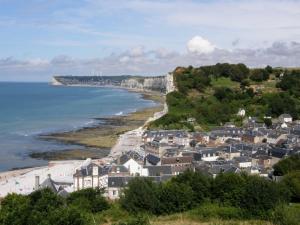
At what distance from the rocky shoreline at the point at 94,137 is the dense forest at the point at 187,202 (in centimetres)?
2392

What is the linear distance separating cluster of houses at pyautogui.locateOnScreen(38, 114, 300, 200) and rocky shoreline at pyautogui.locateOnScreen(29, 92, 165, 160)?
5359mm

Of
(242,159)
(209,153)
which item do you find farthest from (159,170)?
(209,153)

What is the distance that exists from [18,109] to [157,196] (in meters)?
83.7

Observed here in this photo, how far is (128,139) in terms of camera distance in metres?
54.7

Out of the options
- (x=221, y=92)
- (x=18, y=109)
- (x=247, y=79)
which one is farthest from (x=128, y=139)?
(x=18, y=109)

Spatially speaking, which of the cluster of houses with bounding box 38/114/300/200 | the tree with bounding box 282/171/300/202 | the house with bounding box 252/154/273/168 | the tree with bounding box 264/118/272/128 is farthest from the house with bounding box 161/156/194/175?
the tree with bounding box 264/118/272/128

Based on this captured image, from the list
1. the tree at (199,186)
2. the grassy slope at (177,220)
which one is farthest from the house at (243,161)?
the grassy slope at (177,220)

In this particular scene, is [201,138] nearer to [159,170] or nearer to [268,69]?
[159,170]

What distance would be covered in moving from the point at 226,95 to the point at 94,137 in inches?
920

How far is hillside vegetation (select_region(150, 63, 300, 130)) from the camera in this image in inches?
2456

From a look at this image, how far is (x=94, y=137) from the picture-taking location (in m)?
59.6

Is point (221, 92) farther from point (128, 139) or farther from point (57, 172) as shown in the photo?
point (57, 172)

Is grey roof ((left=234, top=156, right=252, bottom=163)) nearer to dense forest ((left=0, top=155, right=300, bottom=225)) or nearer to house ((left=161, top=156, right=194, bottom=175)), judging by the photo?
house ((left=161, top=156, right=194, bottom=175))

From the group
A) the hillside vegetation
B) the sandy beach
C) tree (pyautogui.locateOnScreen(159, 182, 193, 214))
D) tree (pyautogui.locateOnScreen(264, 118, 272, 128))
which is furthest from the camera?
the hillside vegetation
